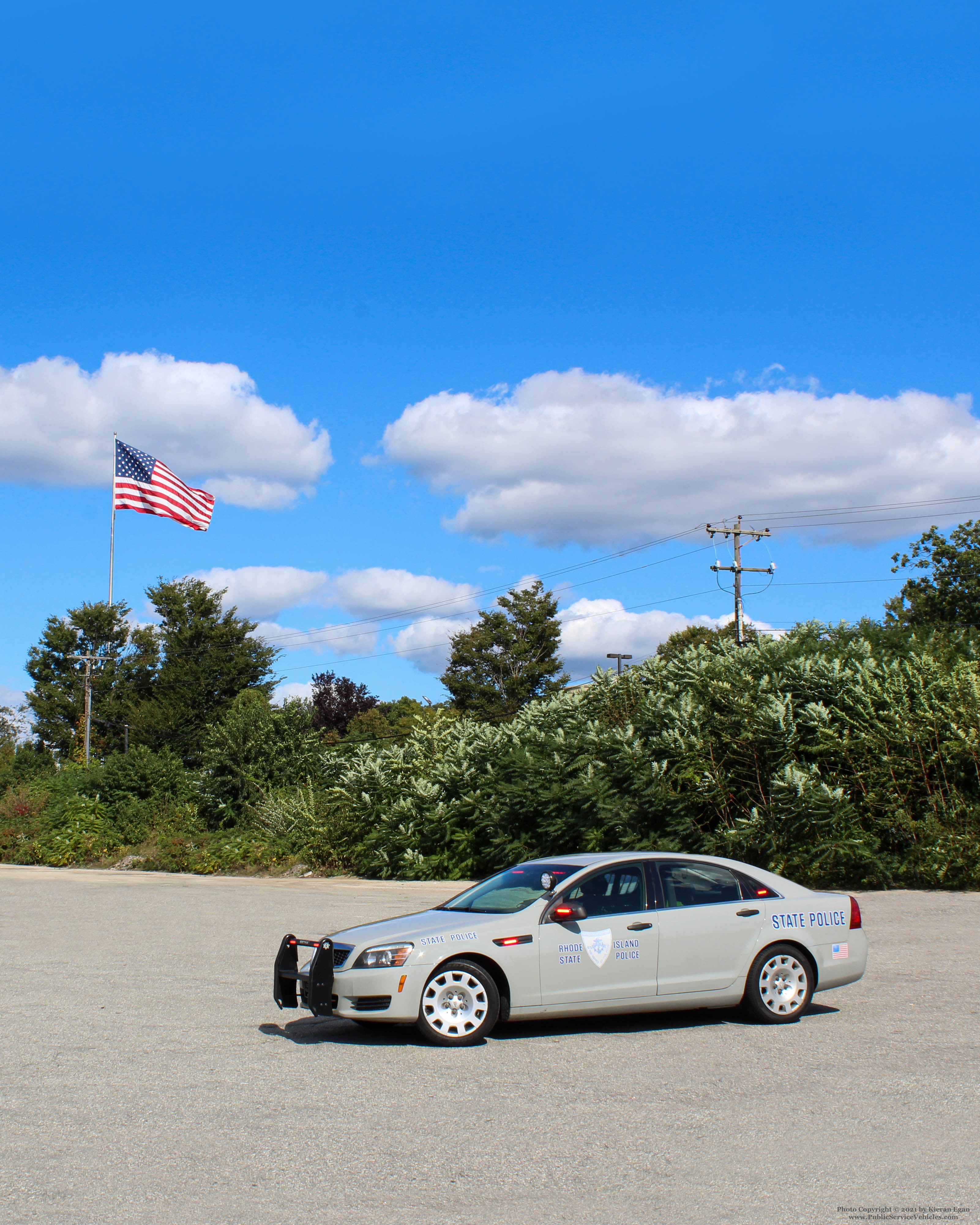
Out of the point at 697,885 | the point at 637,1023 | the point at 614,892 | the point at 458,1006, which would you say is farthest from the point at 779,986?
the point at 458,1006

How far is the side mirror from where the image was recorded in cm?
829

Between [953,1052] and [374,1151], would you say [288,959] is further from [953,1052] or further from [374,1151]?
[953,1052]

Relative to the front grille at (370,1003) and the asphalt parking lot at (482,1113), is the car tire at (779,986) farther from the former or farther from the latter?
the front grille at (370,1003)

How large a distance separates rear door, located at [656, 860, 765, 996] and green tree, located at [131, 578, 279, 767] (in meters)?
59.8

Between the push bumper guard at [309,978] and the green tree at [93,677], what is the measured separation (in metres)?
62.9

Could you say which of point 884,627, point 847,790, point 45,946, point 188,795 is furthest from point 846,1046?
point 188,795

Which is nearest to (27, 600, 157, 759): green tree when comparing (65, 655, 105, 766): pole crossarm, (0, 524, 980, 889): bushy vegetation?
(65, 655, 105, 766): pole crossarm

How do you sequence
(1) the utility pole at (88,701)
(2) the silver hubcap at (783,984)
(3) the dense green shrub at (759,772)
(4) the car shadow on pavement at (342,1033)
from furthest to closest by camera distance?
1. (1) the utility pole at (88,701)
2. (3) the dense green shrub at (759,772)
3. (2) the silver hubcap at (783,984)
4. (4) the car shadow on pavement at (342,1033)

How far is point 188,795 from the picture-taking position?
37.7 meters

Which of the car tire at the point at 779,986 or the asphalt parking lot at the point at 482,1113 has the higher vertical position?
the car tire at the point at 779,986

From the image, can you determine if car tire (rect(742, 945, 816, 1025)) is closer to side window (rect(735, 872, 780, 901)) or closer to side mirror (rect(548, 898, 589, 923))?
side window (rect(735, 872, 780, 901))

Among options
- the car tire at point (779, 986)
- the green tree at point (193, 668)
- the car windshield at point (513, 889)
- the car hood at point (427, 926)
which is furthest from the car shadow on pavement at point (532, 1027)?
the green tree at point (193, 668)

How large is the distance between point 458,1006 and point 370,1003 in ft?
2.07

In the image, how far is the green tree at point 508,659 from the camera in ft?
210
